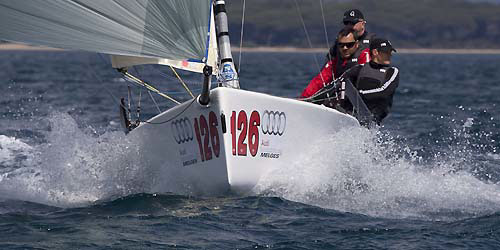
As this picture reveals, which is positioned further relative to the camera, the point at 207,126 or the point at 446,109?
the point at 446,109

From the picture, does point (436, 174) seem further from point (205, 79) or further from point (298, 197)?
point (205, 79)

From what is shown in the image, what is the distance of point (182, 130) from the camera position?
754 cm

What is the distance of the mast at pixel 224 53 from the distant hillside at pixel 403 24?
119 meters

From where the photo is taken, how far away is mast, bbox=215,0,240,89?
24.8 ft

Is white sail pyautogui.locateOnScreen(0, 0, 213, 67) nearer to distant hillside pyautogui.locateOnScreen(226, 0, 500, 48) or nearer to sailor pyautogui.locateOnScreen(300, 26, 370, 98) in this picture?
sailor pyautogui.locateOnScreen(300, 26, 370, 98)

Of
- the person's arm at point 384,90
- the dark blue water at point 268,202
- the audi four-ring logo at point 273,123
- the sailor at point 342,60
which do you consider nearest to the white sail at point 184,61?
the dark blue water at point 268,202

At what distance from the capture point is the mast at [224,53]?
7.55 meters

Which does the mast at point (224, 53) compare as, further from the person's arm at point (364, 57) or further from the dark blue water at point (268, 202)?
the person's arm at point (364, 57)

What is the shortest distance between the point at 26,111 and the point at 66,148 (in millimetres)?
7050

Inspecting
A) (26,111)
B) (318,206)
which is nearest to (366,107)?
(318,206)

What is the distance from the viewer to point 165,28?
7.09m

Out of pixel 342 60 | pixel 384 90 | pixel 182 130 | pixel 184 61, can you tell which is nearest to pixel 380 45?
pixel 384 90

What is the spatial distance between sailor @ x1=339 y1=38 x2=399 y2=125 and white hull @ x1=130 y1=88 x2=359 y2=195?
0.69m

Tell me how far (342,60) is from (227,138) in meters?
2.11
